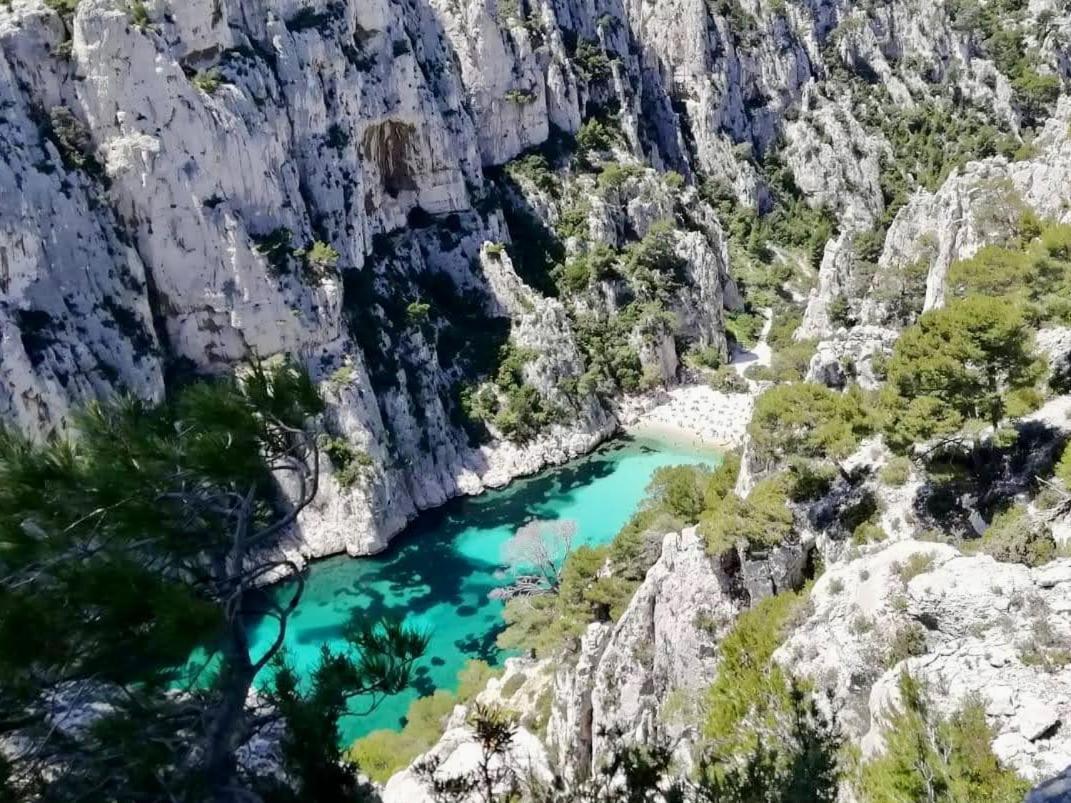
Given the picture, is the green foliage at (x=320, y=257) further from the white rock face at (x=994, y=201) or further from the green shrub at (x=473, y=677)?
the white rock face at (x=994, y=201)

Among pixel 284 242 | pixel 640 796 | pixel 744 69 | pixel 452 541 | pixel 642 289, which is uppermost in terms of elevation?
pixel 744 69

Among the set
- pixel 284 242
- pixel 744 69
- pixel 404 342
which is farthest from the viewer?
pixel 744 69

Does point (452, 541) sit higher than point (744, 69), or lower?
lower

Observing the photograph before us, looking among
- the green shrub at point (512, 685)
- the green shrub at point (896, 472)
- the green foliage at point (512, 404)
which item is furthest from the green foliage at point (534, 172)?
the green shrub at point (896, 472)

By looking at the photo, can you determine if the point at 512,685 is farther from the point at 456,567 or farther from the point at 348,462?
the point at 348,462

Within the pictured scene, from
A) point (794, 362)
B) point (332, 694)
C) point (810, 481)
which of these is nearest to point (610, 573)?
point (810, 481)

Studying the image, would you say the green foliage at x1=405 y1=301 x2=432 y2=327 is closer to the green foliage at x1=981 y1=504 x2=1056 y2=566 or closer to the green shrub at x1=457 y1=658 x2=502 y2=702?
the green shrub at x1=457 y1=658 x2=502 y2=702

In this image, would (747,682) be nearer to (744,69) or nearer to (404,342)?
(404,342)

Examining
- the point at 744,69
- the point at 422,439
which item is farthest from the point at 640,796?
the point at 744,69
